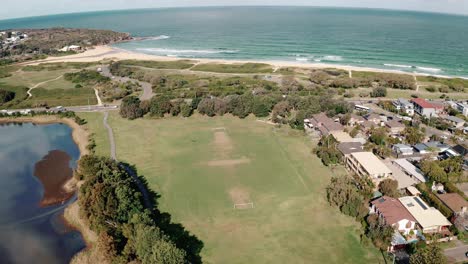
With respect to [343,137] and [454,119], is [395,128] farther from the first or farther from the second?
[454,119]

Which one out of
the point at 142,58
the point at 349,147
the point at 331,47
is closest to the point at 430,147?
the point at 349,147

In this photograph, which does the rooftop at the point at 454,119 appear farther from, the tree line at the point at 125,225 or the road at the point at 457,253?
the tree line at the point at 125,225

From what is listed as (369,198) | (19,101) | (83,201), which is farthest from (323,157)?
(19,101)

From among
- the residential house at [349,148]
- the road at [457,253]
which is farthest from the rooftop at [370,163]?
the road at [457,253]

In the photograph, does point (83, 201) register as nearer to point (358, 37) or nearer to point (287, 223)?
point (287, 223)

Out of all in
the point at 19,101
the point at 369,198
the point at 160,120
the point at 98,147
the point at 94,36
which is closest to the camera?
the point at 369,198

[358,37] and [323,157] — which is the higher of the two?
[358,37]
